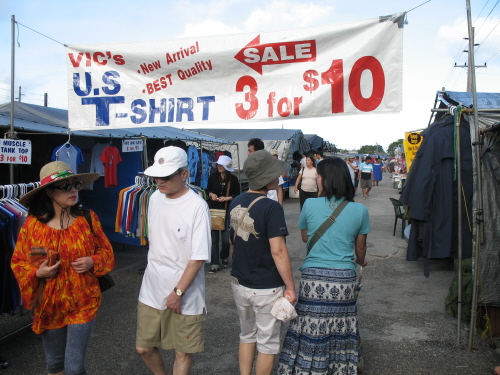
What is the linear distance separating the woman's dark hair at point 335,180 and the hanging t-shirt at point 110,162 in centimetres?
524

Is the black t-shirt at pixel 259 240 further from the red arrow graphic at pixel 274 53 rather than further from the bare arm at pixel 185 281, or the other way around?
the red arrow graphic at pixel 274 53

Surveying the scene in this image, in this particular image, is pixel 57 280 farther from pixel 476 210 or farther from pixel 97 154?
pixel 97 154

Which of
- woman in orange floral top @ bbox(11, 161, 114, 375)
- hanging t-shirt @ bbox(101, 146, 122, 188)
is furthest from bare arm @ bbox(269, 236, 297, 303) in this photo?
hanging t-shirt @ bbox(101, 146, 122, 188)

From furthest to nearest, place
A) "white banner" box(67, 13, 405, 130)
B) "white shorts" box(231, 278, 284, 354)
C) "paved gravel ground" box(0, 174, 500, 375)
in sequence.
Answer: "paved gravel ground" box(0, 174, 500, 375)
"white banner" box(67, 13, 405, 130)
"white shorts" box(231, 278, 284, 354)

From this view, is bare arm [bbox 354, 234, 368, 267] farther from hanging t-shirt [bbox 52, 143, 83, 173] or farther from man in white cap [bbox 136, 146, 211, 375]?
hanging t-shirt [bbox 52, 143, 83, 173]

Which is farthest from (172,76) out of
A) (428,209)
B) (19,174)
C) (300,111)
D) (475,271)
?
(19,174)

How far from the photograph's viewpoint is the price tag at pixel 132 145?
7031mm

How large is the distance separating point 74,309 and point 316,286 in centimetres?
166

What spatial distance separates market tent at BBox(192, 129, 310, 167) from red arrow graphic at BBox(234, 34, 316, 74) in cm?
1198

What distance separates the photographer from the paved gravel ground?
376 centimetres

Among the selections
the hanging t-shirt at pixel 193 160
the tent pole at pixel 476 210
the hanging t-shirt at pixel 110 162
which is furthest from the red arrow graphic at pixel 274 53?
the hanging t-shirt at pixel 193 160

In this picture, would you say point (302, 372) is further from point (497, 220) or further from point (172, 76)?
point (172, 76)

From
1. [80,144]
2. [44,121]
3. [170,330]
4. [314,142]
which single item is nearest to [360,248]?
[170,330]

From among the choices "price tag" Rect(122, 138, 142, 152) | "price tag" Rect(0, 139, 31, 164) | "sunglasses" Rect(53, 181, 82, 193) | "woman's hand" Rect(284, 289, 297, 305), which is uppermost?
"price tag" Rect(122, 138, 142, 152)
